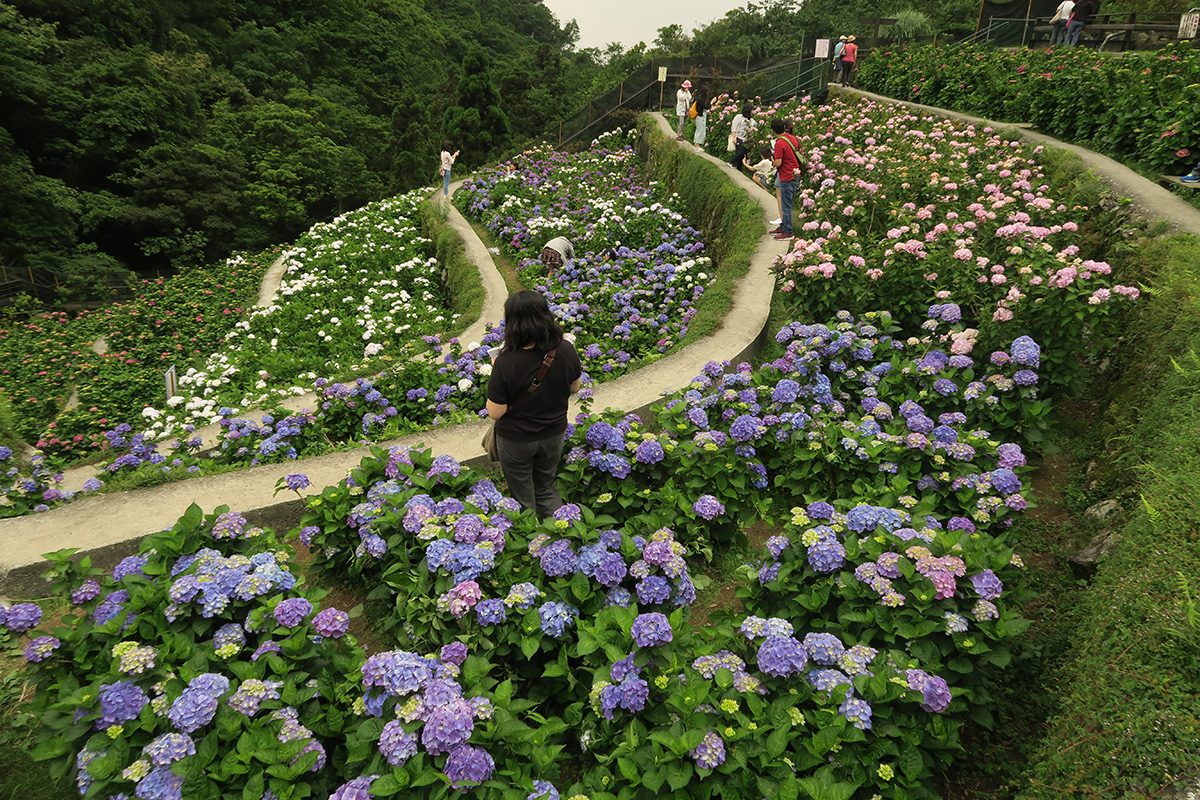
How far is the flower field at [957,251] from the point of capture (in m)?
3.92

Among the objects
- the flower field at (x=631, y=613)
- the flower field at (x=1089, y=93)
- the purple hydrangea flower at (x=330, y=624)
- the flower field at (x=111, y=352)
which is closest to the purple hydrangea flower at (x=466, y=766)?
the flower field at (x=631, y=613)

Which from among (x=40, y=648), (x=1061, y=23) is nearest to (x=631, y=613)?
(x=40, y=648)

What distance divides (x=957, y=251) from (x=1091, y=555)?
8.09 ft

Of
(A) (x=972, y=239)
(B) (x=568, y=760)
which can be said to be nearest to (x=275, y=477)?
(B) (x=568, y=760)

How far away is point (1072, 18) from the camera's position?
12.2 metres

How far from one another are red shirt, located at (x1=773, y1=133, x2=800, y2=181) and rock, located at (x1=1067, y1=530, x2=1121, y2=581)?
209 inches

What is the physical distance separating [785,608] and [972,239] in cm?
354

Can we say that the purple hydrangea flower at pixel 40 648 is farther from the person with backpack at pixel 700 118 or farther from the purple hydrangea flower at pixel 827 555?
the person with backpack at pixel 700 118

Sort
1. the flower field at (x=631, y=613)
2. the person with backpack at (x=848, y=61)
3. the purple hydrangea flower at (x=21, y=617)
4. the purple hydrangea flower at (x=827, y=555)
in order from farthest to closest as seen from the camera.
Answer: the person with backpack at (x=848, y=61) → the purple hydrangea flower at (x=827, y=555) → the purple hydrangea flower at (x=21, y=617) → the flower field at (x=631, y=613)

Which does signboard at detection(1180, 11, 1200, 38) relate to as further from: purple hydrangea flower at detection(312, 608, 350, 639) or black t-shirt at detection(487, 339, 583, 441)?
purple hydrangea flower at detection(312, 608, 350, 639)

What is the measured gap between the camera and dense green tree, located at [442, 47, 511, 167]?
79.2ft

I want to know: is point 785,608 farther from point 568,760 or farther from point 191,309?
point 191,309

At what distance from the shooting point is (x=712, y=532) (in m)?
3.45

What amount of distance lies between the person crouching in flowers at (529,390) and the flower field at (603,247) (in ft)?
6.76
